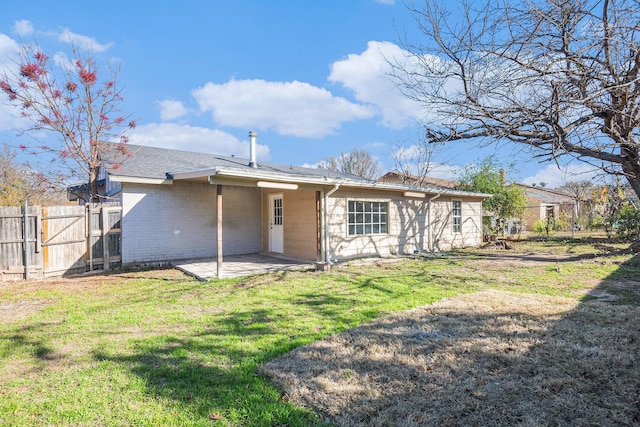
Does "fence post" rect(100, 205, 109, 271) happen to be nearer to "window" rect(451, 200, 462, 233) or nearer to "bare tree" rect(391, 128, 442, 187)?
"window" rect(451, 200, 462, 233)

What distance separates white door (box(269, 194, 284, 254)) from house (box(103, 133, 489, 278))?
0.03 metres

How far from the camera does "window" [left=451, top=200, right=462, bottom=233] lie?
44.0ft

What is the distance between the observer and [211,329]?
411 cm

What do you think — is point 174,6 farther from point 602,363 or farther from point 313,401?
point 602,363

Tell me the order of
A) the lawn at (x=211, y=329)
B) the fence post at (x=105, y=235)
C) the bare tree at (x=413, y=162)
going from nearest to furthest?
the lawn at (x=211, y=329), the fence post at (x=105, y=235), the bare tree at (x=413, y=162)

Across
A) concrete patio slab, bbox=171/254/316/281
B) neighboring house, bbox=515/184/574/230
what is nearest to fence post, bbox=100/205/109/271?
concrete patio slab, bbox=171/254/316/281

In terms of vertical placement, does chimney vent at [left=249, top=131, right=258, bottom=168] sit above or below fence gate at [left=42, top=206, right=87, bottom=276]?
above

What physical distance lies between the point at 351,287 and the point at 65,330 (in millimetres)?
4308

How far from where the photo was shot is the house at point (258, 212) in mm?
8781

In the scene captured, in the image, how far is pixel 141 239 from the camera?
29.6ft

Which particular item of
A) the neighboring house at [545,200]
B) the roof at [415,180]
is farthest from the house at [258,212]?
the neighboring house at [545,200]

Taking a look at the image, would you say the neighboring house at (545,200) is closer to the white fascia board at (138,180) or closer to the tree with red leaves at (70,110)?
the white fascia board at (138,180)

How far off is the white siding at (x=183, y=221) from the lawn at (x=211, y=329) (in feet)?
4.06

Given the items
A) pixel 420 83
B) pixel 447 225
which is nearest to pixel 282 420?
pixel 420 83
